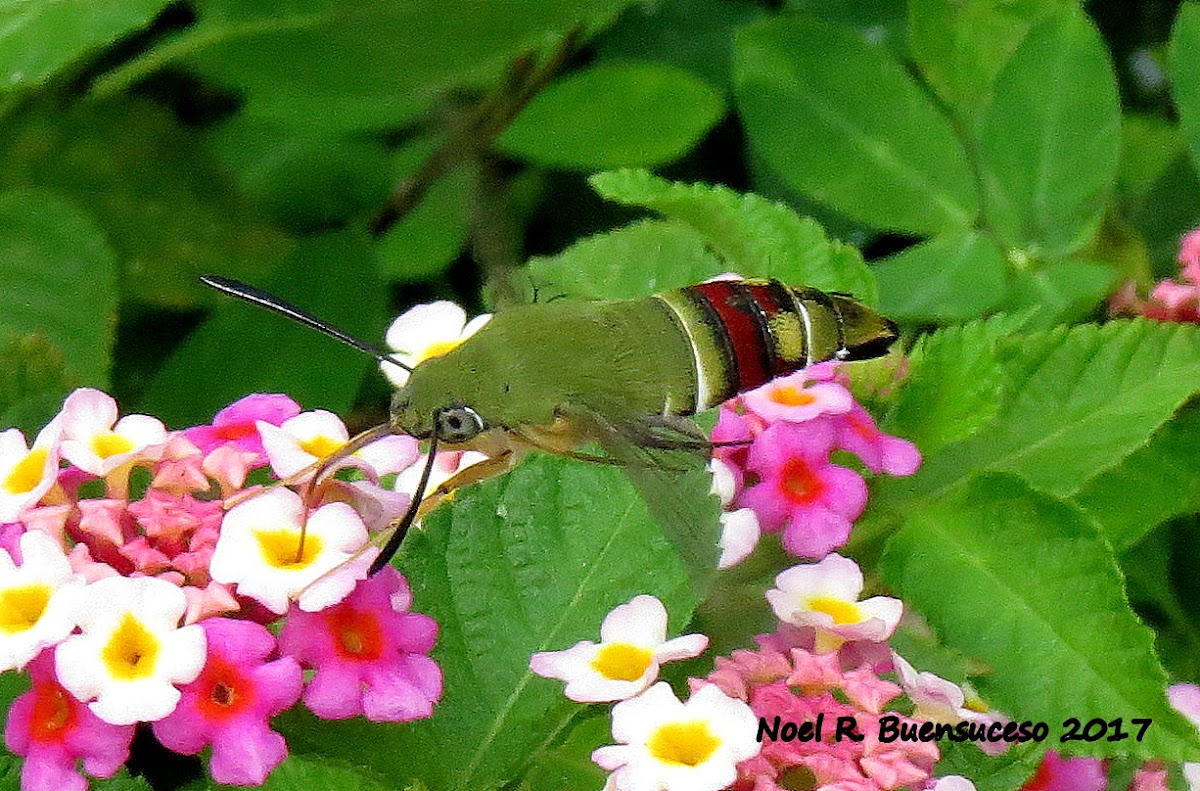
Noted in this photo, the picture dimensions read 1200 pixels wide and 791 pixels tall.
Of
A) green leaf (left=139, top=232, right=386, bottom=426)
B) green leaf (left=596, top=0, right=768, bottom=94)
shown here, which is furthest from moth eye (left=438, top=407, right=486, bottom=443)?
green leaf (left=596, top=0, right=768, bottom=94)

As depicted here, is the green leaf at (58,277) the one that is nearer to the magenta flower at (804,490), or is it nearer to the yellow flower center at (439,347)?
the yellow flower center at (439,347)

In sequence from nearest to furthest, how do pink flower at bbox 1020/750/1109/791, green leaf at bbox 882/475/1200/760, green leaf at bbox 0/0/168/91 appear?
green leaf at bbox 882/475/1200/760 → pink flower at bbox 1020/750/1109/791 → green leaf at bbox 0/0/168/91

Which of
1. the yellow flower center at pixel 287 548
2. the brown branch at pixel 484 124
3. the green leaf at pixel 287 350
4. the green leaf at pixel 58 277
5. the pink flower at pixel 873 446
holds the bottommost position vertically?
the green leaf at pixel 287 350

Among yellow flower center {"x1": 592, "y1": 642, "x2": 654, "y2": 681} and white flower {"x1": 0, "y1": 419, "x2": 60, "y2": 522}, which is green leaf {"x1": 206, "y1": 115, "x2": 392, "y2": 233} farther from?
yellow flower center {"x1": 592, "y1": 642, "x2": 654, "y2": 681}

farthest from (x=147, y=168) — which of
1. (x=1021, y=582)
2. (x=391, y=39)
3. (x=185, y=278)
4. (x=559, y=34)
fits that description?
(x=1021, y=582)

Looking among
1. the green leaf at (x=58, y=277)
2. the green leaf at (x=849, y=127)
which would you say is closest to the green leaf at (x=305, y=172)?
the green leaf at (x=58, y=277)

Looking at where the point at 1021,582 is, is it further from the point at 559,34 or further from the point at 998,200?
the point at 559,34
